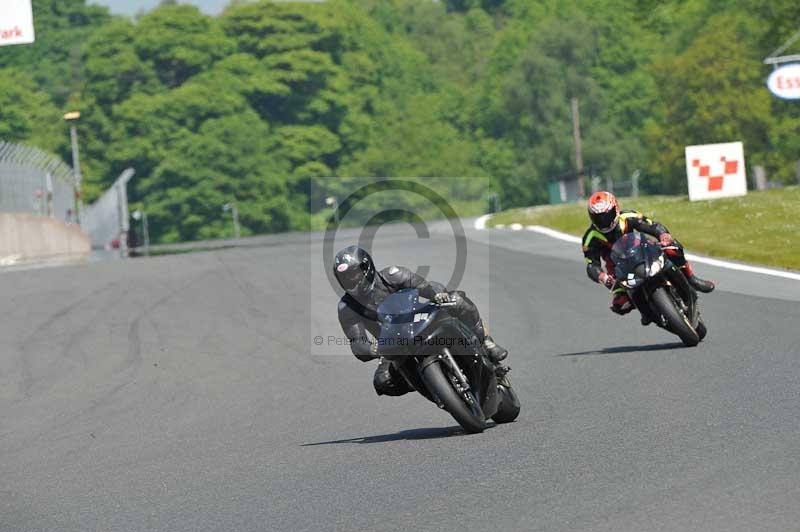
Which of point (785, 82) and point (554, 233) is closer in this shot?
point (554, 233)

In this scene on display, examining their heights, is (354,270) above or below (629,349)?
above

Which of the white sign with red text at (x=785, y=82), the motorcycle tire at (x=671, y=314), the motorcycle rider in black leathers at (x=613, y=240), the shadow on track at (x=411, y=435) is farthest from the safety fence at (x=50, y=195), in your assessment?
the shadow on track at (x=411, y=435)

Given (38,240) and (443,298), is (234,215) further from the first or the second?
(443,298)

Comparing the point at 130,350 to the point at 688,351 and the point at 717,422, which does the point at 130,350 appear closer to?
the point at 688,351

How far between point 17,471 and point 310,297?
1262 cm

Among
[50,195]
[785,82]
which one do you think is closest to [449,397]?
[785,82]

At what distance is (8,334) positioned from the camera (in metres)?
19.2

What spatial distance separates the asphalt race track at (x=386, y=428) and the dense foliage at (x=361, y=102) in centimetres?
6134

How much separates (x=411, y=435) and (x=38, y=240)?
106ft

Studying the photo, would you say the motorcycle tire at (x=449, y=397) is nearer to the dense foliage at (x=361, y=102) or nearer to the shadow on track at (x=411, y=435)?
the shadow on track at (x=411, y=435)

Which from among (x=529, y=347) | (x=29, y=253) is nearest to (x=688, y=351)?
(x=529, y=347)

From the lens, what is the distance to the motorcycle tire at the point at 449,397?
886cm

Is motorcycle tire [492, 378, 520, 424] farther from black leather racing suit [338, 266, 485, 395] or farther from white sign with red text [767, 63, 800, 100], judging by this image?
white sign with red text [767, 63, 800, 100]

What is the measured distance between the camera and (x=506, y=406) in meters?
9.58
